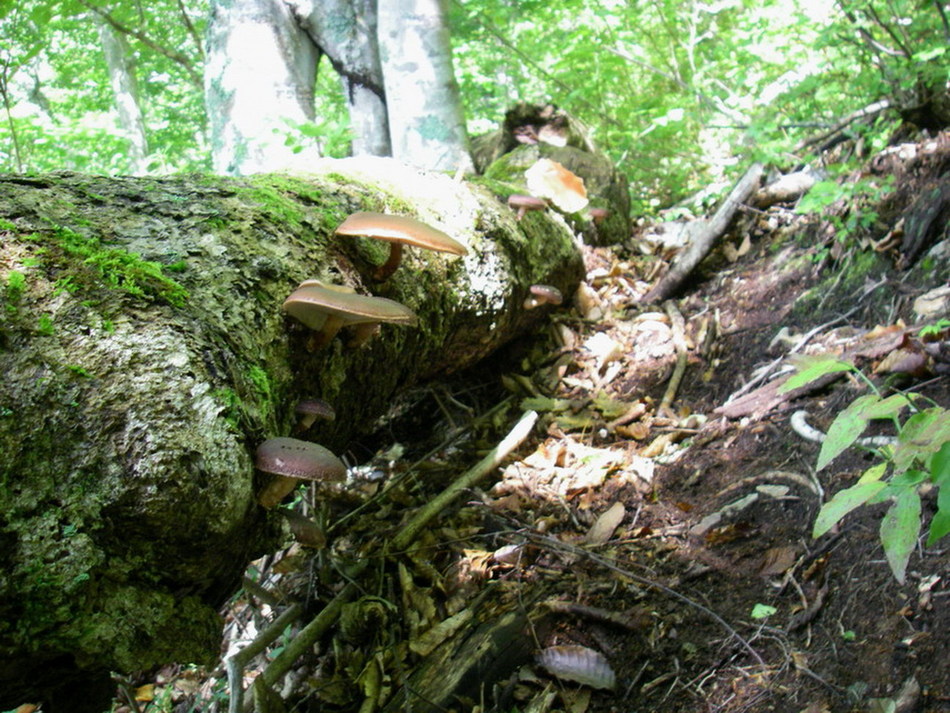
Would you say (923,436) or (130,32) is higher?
(130,32)

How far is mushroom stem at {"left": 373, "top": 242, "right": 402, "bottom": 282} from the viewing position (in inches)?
105

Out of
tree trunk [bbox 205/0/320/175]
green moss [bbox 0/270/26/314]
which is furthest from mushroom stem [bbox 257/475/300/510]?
tree trunk [bbox 205/0/320/175]

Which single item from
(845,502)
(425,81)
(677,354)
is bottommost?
(677,354)

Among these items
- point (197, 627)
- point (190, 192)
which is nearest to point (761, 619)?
point (197, 627)

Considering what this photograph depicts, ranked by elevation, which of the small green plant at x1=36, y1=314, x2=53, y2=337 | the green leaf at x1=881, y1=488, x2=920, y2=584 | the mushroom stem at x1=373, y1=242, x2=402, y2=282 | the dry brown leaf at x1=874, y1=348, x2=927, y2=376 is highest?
the small green plant at x1=36, y1=314, x2=53, y2=337

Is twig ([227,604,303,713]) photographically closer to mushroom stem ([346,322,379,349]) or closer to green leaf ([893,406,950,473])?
mushroom stem ([346,322,379,349])

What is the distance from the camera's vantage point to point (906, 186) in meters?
3.92

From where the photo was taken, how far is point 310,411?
2.24 m

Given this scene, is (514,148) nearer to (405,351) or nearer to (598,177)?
(598,177)

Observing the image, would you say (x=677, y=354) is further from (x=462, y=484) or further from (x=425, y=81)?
(x=425, y=81)

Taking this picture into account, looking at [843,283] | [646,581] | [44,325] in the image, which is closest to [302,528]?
[44,325]

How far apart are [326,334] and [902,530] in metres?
1.81

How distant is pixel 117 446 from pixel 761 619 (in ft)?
6.70

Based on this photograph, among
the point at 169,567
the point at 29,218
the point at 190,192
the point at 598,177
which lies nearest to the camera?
the point at 169,567
